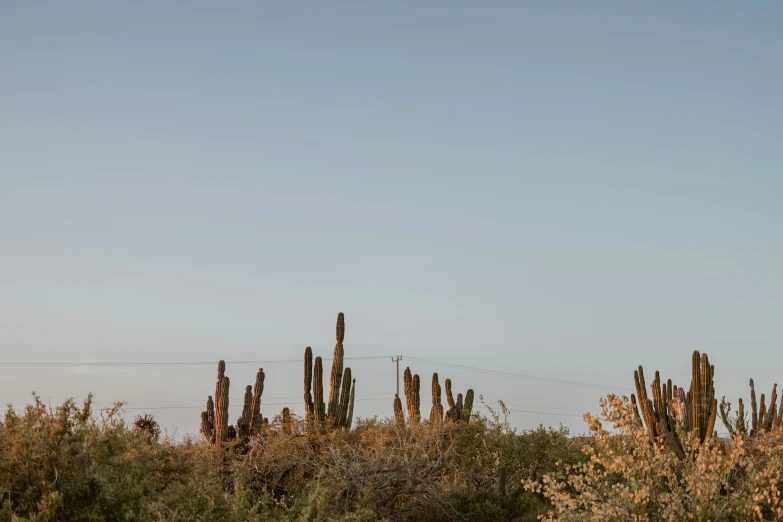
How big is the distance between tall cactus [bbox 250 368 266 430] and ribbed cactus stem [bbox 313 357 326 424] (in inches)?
64.7

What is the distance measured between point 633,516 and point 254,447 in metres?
12.9

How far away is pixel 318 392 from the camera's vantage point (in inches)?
979

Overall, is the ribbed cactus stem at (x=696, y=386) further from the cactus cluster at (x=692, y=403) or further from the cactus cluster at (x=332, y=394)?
the cactus cluster at (x=332, y=394)

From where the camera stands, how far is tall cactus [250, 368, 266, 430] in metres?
23.6

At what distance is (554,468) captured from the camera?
74.8ft

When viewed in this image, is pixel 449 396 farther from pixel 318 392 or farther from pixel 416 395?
pixel 318 392

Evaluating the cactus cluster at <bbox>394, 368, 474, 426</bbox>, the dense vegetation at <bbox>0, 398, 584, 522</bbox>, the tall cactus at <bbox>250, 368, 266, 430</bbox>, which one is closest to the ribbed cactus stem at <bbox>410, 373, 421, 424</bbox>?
the cactus cluster at <bbox>394, 368, 474, 426</bbox>

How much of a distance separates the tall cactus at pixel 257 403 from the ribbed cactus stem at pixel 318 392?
1643 millimetres

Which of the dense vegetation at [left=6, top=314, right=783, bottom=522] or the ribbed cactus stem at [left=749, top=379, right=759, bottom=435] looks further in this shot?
the ribbed cactus stem at [left=749, top=379, right=759, bottom=435]

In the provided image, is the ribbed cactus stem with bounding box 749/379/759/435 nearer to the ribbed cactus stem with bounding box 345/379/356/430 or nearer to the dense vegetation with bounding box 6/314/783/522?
the dense vegetation with bounding box 6/314/783/522

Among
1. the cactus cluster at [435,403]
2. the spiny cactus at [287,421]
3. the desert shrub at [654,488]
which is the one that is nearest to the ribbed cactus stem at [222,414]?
the spiny cactus at [287,421]

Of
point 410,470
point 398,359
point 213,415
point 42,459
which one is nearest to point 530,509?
point 410,470

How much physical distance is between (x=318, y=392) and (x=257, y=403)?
6.30 ft

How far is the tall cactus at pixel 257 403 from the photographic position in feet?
77.5
